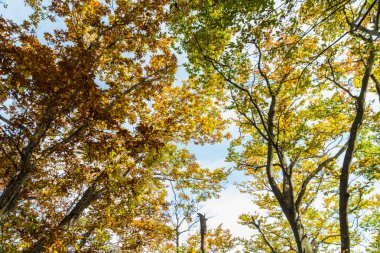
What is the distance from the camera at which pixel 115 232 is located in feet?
35.7

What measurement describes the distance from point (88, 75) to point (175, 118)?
23.2 feet

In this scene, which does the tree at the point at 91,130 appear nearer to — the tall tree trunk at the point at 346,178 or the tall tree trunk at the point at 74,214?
the tall tree trunk at the point at 74,214

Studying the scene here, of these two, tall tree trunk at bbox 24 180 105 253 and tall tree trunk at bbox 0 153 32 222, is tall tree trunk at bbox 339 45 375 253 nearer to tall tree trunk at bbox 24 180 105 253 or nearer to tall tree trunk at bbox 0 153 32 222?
tall tree trunk at bbox 24 180 105 253

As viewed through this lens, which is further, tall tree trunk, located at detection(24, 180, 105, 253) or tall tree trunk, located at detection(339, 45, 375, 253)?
tall tree trunk, located at detection(339, 45, 375, 253)

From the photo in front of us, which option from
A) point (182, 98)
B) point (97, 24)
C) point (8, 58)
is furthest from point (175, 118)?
point (8, 58)

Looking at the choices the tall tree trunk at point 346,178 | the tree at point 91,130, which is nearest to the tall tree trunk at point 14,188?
the tree at point 91,130

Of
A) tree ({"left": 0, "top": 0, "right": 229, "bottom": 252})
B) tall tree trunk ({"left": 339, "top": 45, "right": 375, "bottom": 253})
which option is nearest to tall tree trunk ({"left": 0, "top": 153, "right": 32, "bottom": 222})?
tree ({"left": 0, "top": 0, "right": 229, "bottom": 252})

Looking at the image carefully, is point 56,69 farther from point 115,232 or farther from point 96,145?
point 115,232

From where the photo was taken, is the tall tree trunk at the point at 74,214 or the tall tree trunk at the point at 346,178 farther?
the tall tree trunk at the point at 346,178

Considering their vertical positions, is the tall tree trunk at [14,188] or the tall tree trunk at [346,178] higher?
the tall tree trunk at [346,178]

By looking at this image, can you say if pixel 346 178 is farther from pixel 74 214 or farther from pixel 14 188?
Result: pixel 14 188

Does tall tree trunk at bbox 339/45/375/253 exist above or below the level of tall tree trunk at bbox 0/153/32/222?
above

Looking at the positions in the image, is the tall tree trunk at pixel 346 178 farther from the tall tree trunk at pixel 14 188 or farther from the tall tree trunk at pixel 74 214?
the tall tree trunk at pixel 14 188

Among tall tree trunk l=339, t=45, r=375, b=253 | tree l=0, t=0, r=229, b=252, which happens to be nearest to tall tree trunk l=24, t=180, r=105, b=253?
tree l=0, t=0, r=229, b=252
